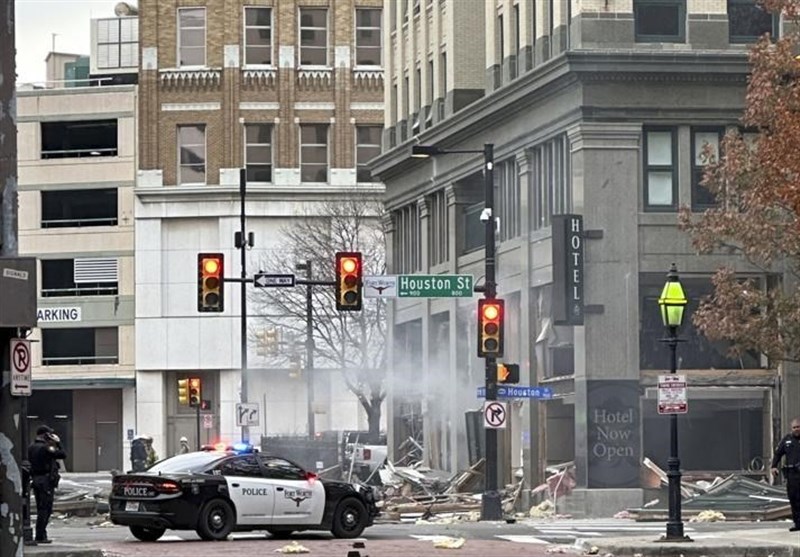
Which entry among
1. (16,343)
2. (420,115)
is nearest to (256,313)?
(420,115)

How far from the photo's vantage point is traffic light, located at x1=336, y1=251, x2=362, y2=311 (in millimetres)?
38875

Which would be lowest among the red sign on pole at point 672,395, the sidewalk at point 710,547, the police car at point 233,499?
the sidewalk at point 710,547

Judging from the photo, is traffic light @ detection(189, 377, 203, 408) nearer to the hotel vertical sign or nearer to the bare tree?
the bare tree

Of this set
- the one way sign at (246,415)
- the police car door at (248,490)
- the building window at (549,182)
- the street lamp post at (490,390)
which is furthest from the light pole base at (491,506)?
the one way sign at (246,415)

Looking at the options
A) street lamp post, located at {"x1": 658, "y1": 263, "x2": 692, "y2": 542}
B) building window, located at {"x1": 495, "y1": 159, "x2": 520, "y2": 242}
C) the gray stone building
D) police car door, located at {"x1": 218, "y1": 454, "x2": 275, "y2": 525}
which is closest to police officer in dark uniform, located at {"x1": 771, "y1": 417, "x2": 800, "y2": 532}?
street lamp post, located at {"x1": 658, "y1": 263, "x2": 692, "y2": 542}

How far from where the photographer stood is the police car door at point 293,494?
105ft

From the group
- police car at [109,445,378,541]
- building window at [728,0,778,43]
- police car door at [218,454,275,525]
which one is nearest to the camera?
police car at [109,445,378,541]

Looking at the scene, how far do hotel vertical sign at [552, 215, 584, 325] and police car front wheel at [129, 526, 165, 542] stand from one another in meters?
14.6

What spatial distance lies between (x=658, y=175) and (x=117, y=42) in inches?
1978

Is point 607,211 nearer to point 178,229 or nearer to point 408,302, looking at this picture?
point 408,302

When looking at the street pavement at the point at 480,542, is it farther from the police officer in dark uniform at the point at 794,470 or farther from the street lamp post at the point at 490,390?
the street lamp post at the point at 490,390

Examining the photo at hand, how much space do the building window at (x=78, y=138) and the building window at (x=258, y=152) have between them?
6.48m

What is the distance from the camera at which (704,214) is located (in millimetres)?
41062

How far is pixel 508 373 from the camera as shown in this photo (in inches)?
1576
